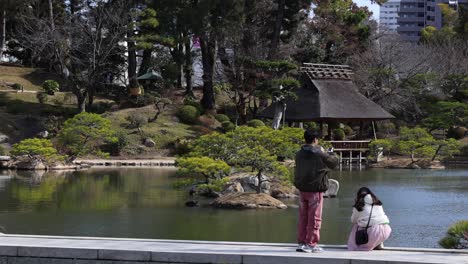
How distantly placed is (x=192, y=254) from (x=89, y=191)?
44.7 ft

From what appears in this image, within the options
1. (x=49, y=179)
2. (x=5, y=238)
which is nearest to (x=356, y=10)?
(x=49, y=179)

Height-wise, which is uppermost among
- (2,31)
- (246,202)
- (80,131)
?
(2,31)

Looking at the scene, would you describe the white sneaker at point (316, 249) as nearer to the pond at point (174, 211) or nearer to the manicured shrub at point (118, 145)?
the pond at point (174, 211)

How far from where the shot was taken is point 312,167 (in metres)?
7.38

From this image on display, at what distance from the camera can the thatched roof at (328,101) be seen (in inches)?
1280

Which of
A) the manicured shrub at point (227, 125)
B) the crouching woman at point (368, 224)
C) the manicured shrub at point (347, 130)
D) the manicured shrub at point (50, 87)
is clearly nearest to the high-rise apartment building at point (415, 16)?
the manicured shrub at point (347, 130)

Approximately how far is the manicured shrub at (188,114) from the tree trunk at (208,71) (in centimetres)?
230

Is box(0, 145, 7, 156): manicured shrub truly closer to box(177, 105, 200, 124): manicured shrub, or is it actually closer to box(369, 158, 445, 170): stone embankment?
box(177, 105, 200, 124): manicured shrub

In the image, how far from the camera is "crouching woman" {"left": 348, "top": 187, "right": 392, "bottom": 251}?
7219 mm

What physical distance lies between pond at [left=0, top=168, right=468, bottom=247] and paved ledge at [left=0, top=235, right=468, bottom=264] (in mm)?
4460

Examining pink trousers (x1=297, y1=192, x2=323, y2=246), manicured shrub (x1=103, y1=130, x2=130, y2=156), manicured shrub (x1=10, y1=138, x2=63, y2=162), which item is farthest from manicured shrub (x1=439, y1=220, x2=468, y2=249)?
manicured shrub (x1=103, y1=130, x2=130, y2=156)

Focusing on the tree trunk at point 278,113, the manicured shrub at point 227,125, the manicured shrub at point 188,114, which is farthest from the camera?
the manicured shrub at point 188,114

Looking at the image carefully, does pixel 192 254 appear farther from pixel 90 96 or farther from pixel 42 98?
pixel 42 98

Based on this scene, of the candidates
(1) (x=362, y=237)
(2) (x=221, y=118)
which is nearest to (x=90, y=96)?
(2) (x=221, y=118)
